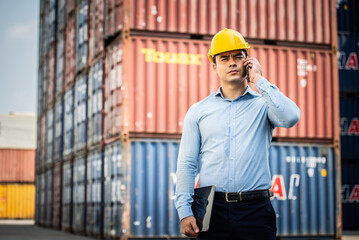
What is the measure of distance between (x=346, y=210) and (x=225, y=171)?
19.2 meters

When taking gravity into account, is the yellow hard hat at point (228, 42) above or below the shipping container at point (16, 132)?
below

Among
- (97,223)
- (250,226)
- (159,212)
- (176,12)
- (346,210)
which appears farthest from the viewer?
(346,210)

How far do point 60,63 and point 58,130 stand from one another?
255cm

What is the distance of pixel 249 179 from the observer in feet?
9.60

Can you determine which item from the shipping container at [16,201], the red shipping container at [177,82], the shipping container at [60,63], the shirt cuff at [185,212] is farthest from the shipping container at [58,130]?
the shirt cuff at [185,212]

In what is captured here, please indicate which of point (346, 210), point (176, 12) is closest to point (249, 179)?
point (176, 12)

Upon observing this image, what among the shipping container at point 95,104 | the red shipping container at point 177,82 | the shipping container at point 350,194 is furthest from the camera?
the shipping container at point 350,194

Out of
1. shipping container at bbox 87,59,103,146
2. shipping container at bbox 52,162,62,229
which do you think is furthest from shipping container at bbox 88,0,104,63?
shipping container at bbox 52,162,62,229

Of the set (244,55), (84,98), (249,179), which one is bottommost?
(249,179)

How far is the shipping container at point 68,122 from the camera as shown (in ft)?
61.2

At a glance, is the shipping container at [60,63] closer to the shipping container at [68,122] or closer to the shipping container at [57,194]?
the shipping container at [68,122]

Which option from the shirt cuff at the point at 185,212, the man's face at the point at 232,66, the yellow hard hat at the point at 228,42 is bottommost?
the shirt cuff at the point at 185,212

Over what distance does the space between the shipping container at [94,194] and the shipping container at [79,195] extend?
0.63 metres

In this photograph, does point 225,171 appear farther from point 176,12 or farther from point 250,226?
point 176,12
